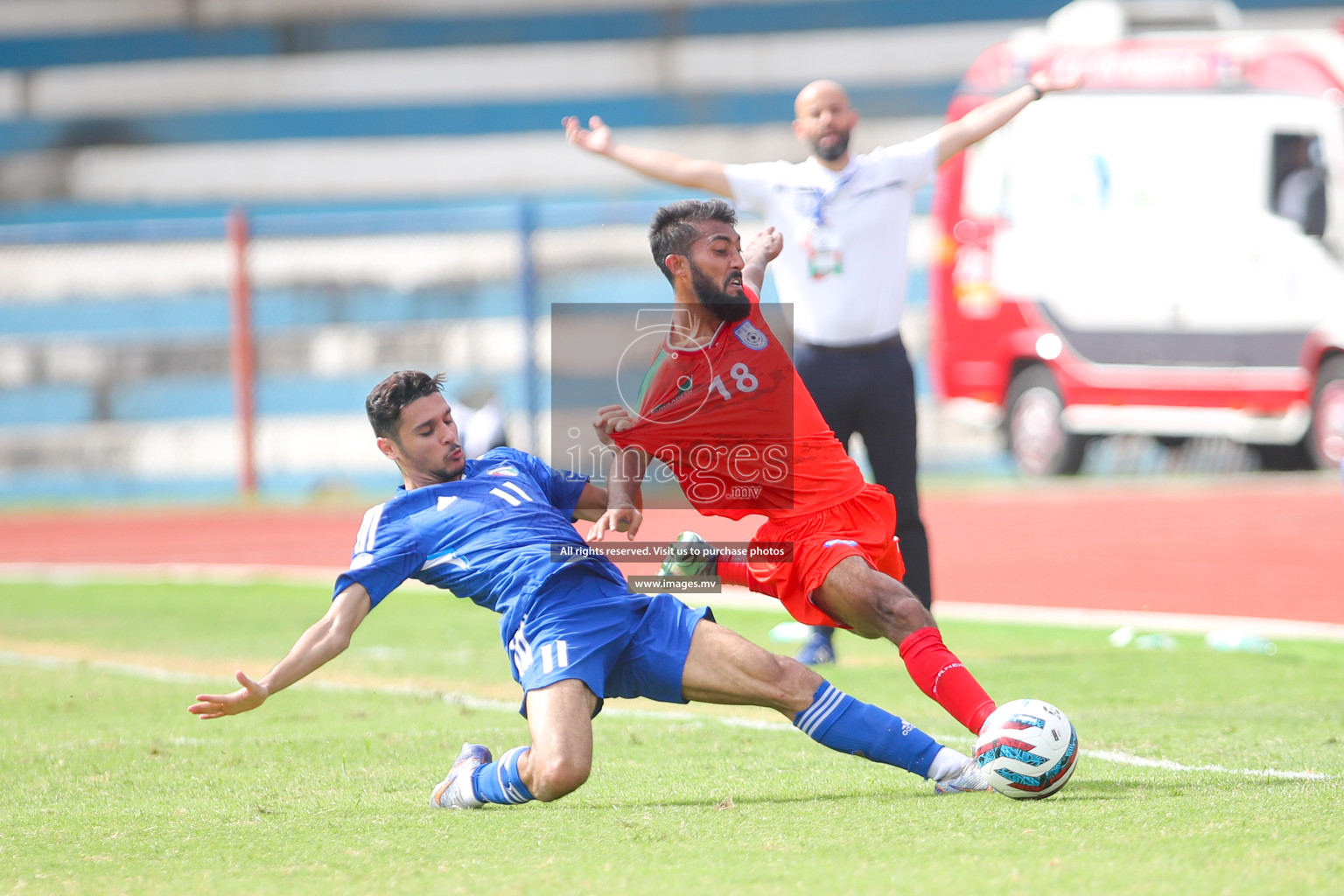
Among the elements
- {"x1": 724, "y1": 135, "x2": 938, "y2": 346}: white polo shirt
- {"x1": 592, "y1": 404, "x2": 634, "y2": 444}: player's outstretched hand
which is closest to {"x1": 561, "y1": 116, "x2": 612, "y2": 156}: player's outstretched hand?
{"x1": 724, "y1": 135, "x2": 938, "y2": 346}: white polo shirt

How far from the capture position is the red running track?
11.1 m

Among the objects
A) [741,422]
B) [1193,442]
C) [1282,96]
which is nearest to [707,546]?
[741,422]

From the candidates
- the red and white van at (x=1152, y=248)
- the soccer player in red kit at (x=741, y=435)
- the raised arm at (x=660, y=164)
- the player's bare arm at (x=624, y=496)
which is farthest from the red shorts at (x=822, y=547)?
the red and white van at (x=1152, y=248)

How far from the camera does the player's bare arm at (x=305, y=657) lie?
4.86 m

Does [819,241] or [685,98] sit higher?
[685,98]

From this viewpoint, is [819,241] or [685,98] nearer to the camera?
[819,241]

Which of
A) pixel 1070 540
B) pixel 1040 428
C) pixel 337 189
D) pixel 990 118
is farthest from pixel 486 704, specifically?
pixel 337 189

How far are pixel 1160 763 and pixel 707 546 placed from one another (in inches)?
63.5

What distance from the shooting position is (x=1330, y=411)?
1606cm

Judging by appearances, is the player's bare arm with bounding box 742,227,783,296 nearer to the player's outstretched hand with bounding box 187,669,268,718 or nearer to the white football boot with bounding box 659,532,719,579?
the white football boot with bounding box 659,532,719,579

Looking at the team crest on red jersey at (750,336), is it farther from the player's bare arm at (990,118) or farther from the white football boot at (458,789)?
the player's bare arm at (990,118)

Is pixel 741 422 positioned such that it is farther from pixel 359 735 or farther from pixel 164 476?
pixel 164 476

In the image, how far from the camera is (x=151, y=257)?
1919 cm

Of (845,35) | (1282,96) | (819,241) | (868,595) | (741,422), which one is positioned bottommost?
(868,595)
